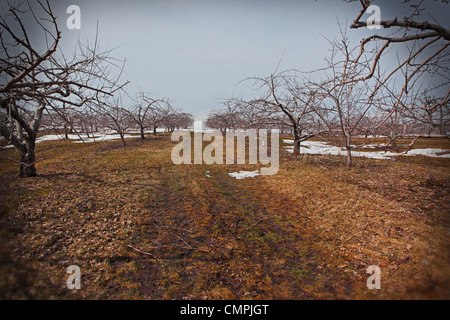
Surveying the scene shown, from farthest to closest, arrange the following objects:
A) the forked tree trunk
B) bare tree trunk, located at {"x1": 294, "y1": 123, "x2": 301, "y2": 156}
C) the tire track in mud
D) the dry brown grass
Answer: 1. bare tree trunk, located at {"x1": 294, "y1": 123, "x2": 301, "y2": 156}
2. the forked tree trunk
3. the tire track in mud
4. the dry brown grass

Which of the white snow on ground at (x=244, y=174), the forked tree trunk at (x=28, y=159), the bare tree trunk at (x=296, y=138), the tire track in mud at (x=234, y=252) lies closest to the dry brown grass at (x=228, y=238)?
the tire track in mud at (x=234, y=252)

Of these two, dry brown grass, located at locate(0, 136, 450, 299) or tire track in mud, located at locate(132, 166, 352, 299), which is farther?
tire track in mud, located at locate(132, 166, 352, 299)

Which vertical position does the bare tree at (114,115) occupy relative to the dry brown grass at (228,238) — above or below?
above

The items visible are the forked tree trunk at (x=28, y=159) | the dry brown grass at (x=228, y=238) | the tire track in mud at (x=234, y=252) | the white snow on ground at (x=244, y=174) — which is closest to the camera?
the dry brown grass at (x=228, y=238)

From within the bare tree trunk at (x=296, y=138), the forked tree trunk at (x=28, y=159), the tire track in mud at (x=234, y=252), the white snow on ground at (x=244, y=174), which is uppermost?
the bare tree trunk at (x=296, y=138)

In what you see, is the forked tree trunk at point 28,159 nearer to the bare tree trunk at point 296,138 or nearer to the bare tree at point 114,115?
the bare tree at point 114,115

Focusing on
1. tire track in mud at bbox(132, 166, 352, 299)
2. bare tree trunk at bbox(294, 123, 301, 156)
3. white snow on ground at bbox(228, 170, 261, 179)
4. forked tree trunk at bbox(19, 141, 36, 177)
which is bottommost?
tire track in mud at bbox(132, 166, 352, 299)

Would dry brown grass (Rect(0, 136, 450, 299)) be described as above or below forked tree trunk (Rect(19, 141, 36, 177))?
below

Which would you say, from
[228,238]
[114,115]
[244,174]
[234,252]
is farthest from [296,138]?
[114,115]

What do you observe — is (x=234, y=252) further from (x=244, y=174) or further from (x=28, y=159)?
(x=28, y=159)

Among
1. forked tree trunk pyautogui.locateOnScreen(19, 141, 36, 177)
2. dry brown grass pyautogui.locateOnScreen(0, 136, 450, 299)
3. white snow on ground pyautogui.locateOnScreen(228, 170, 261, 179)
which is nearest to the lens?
dry brown grass pyautogui.locateOnScreen(0, 136, 450, 299)

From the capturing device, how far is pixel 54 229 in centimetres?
405

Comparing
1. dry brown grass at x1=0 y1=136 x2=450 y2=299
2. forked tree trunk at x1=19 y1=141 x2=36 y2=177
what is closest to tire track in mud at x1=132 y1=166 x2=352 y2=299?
dry brown grass at x1=0 y1=136 x2=450 y2=299

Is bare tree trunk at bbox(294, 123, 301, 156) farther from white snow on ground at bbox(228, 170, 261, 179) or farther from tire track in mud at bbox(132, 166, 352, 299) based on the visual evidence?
tire track in mud at bbox(132, 166, 352, 299)
